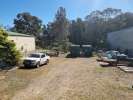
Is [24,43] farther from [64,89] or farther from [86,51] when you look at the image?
[64,89]

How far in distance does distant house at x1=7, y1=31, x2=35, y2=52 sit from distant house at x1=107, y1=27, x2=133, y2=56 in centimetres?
2167

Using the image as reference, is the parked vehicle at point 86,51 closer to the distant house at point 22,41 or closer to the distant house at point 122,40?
the distant house at point 122,40

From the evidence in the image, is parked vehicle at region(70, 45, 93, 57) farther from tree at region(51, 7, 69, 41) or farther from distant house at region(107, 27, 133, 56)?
tree at region(51, 7, 69, 41)

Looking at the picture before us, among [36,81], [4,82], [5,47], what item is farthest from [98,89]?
[5,47]

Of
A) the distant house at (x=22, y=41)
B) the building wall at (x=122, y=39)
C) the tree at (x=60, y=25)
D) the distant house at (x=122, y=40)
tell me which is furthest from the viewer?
the tree at (x=60, y=25)

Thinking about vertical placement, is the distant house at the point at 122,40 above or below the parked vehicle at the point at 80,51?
above

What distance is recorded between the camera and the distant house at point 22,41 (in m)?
42.3

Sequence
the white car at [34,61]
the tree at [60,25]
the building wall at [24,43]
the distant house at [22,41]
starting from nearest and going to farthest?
the white car at [34,61] < the distant house at [22,41] < the building wall at [24,43] < the tree at [60,25]

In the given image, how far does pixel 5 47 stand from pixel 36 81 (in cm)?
992

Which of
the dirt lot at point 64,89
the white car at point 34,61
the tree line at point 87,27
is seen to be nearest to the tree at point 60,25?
the tree line at point 87,27

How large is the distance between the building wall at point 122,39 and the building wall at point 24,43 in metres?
22.1

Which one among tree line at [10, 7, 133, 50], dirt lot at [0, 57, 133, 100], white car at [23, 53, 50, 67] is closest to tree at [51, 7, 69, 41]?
tree line at [10, 7, 133, 50]

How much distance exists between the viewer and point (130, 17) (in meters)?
80.1

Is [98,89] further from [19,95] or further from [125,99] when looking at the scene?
[19,95]
